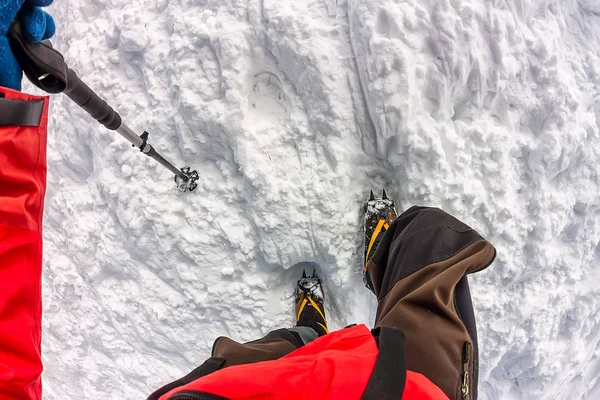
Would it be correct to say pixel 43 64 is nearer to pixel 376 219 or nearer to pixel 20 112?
pixel 20 112

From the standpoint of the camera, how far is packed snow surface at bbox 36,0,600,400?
1.49 m

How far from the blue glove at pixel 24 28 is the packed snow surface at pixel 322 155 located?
2.72ft

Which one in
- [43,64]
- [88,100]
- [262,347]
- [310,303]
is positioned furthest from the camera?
[310,303]

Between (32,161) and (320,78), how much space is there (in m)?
1.09

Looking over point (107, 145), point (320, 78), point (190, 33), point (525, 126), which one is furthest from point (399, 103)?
point (107, 145)

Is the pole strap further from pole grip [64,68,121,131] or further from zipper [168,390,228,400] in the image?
zipper [168,390,228,400]

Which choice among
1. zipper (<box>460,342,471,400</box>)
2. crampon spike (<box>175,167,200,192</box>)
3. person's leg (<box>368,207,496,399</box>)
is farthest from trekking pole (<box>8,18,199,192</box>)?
zipper (<box>460,342,471,400</box>)

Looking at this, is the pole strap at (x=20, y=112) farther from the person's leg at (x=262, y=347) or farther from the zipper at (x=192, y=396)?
the person's leg at (x=262, y=347)

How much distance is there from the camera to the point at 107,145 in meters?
1.70

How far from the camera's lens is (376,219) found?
1.62 m

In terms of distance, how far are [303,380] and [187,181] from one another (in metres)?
1.17

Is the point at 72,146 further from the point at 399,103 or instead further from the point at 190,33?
the point at 399,103

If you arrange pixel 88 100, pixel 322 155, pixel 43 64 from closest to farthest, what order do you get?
pixel 43 64, pixel 88 100, pixel 322 155

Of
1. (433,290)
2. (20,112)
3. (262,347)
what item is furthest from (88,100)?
(433,290)
